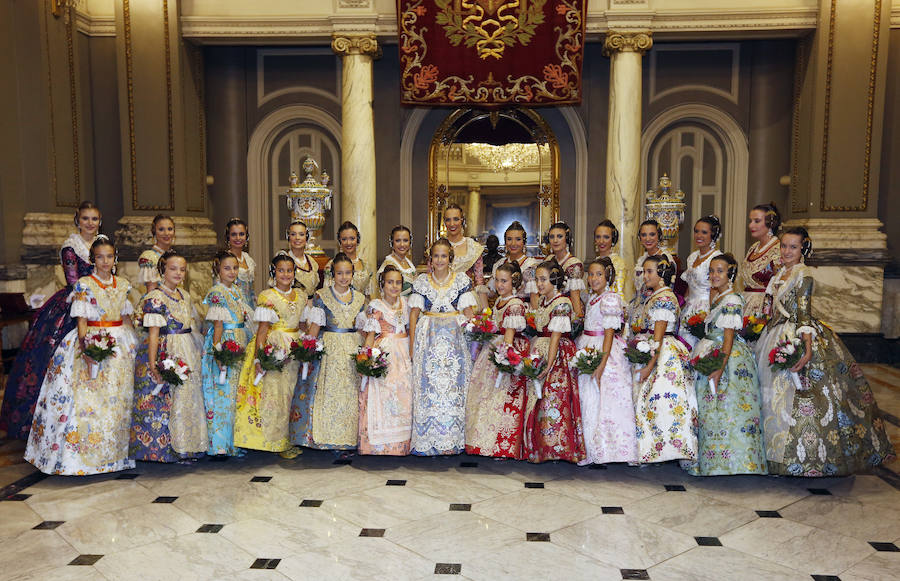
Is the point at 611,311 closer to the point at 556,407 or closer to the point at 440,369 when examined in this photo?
the point at 556,407

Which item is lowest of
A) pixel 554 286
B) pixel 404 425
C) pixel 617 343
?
pixel 404 425

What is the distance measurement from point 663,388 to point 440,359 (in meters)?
1.51

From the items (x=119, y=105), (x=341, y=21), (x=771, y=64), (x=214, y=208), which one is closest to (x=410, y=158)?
(x=341, y=21)

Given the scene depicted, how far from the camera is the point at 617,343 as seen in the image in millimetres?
4879

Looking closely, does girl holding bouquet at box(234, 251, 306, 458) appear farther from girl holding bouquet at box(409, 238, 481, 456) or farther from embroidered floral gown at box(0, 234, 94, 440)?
embroidered floral gown at box(0, 234, 94, 440)

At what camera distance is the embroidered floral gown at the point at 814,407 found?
4.48m

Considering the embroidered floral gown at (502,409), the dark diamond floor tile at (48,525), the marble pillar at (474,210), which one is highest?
the marble pillar at (474,210)

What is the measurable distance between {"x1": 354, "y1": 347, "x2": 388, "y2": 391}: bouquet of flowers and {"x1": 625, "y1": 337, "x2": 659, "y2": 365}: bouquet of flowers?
5.36ft

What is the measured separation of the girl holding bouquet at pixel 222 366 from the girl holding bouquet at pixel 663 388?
276 centimetres

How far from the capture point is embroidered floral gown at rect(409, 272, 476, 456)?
16.2ft

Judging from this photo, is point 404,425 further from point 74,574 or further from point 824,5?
point 824,5

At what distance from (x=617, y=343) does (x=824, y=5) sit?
232 inches

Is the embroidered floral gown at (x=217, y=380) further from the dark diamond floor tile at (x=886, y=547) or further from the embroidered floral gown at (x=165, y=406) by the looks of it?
the dark diamond floor tile at (x=886, y=547)

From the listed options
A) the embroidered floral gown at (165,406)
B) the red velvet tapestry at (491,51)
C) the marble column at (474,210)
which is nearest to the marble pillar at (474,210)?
the marble column at (474,210)
